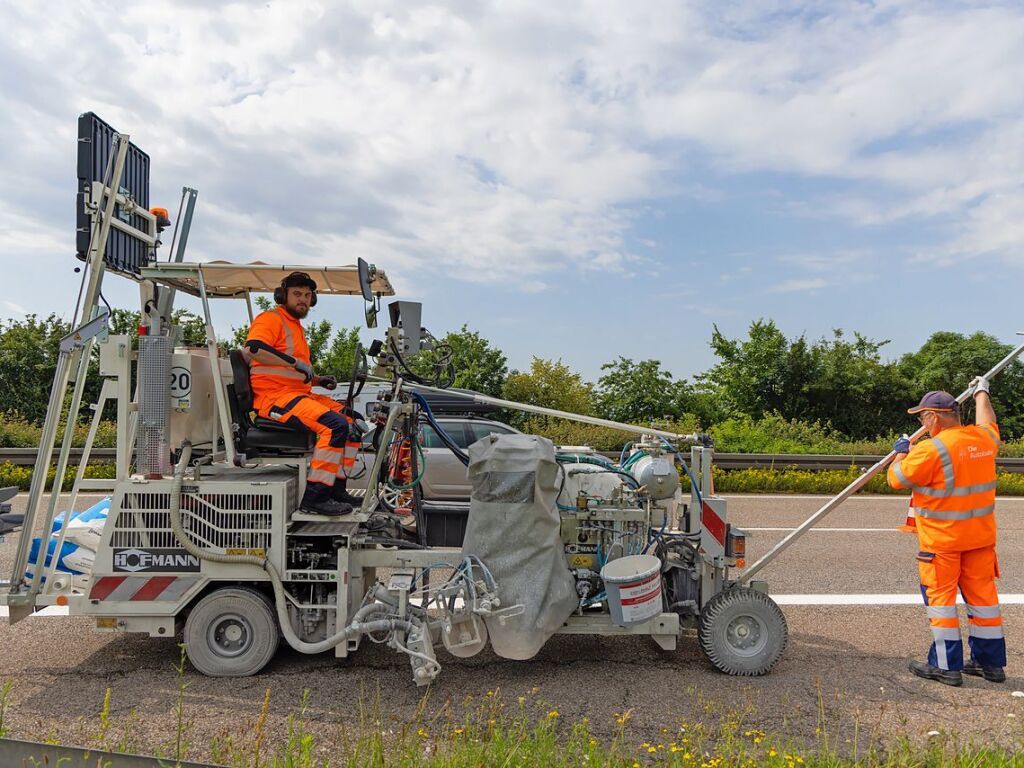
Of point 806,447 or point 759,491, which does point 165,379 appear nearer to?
point 759,491

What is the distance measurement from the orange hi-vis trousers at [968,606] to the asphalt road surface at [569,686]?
0.60 ft

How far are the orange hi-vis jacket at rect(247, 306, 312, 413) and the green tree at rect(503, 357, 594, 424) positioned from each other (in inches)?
747

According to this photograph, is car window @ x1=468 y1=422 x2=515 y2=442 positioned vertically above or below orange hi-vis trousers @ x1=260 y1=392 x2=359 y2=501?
above

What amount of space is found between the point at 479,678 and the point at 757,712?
5.32 feet

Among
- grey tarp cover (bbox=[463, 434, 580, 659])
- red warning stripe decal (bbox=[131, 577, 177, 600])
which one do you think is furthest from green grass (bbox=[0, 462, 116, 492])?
grey tarp cover (bbox=[463, 434, 580, 659])

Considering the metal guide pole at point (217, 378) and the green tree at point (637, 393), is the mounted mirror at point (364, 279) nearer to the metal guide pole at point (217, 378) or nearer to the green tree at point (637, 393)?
the metal guide pole at point (217, 378)

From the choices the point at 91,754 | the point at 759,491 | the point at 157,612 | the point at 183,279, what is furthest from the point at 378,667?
the point at 759,491

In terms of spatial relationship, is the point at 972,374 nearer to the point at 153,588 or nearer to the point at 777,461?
the point at 777,461

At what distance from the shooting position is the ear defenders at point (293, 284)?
527 centimetres

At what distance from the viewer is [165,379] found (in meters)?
4.78

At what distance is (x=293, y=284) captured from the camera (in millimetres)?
5312

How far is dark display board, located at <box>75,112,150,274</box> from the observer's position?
478 centimetres

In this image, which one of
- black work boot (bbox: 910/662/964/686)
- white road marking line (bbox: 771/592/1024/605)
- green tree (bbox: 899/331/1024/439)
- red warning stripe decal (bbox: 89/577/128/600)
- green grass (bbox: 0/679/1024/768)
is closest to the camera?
green grass (bbox: 0/679/1024/768)

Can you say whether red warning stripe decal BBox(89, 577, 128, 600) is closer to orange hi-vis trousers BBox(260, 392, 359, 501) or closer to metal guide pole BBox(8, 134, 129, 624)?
metal guide pole BBox(8, 134, 129, 624)
